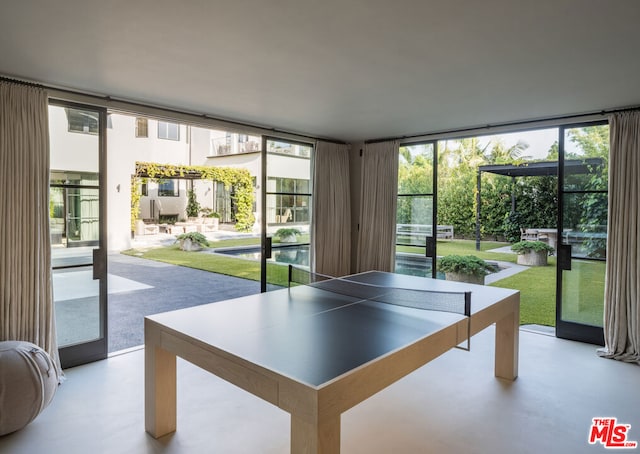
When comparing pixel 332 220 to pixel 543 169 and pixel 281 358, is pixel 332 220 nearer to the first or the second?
pixel 281 358

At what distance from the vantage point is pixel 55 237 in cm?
357

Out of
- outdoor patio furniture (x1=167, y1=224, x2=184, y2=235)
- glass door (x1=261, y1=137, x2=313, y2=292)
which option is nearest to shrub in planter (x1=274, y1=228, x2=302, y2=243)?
glass door (x1=261, y1=137, x2=313, y2=292)

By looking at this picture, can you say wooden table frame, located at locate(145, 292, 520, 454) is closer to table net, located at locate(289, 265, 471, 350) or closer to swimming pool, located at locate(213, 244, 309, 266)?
table net, located at locate(289, 265, 471, 350)

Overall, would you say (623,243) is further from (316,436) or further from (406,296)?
(316,436)

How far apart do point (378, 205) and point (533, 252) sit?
6.40 meters

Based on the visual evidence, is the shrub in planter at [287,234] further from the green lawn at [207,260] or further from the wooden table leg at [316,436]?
the wooden table leg at [316,436]

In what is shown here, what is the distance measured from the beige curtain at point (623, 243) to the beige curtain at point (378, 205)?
2479mm

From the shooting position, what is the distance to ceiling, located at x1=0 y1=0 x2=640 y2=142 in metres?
2.06

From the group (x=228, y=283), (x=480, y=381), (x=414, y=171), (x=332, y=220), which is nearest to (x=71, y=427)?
(x=480, y=381)

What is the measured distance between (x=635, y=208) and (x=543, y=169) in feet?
21.3

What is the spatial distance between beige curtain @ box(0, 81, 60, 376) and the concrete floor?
584mm

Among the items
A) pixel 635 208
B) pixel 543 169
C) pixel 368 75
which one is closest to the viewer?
pixel 368 75

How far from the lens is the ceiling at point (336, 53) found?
2.06m

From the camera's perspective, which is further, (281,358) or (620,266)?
(620,266)
